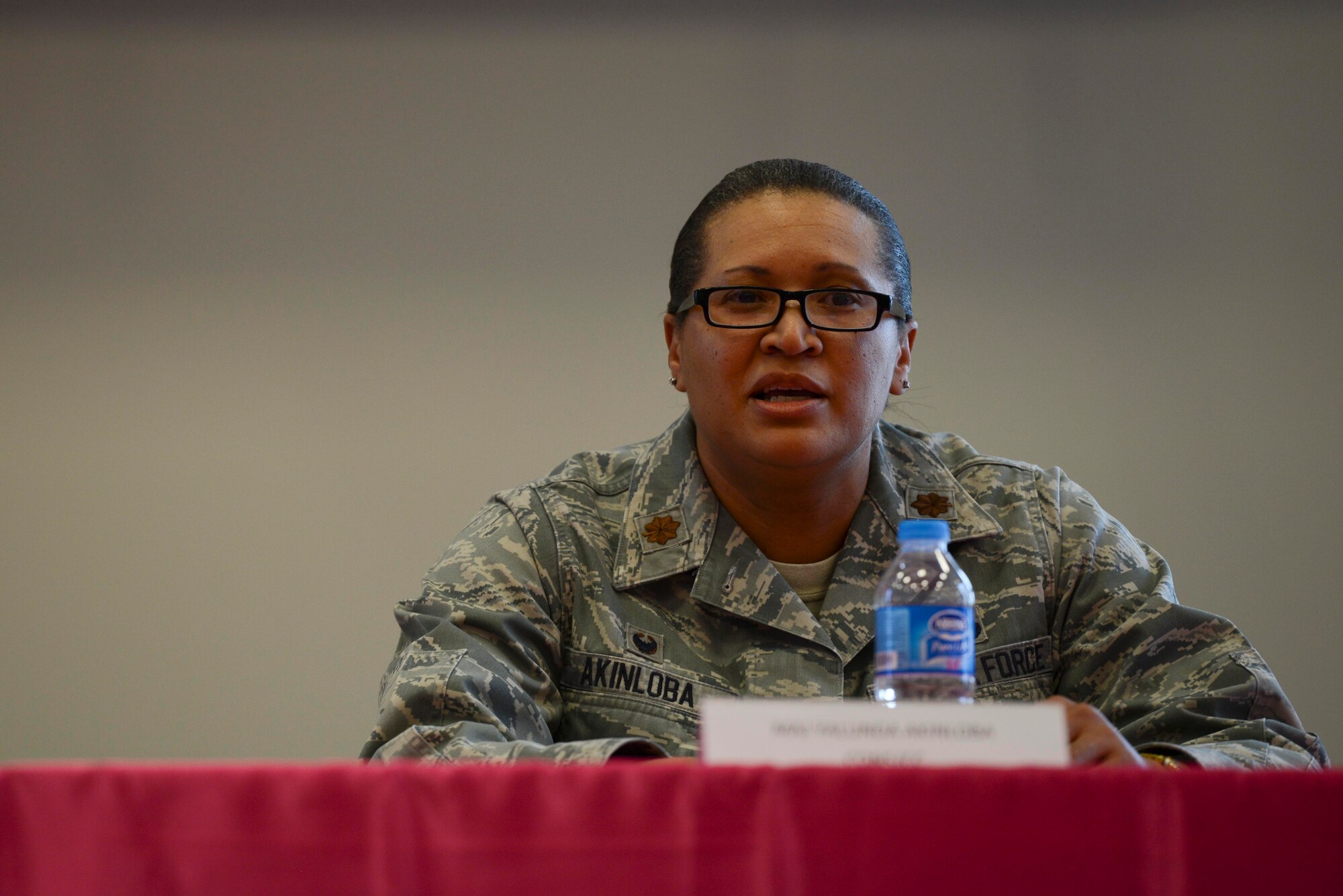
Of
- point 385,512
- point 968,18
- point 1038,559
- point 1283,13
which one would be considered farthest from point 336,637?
point 1283,13

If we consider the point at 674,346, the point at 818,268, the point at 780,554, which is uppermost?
the point at 818,268

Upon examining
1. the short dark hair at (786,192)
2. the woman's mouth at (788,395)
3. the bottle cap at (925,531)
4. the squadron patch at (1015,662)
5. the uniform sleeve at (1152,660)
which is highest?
the short dark hair at (786,192)

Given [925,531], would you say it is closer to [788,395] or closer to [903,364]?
[788,395]

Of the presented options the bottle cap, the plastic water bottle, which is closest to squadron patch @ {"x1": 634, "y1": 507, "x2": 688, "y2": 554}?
the plastic water bottle

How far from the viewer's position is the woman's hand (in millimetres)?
893

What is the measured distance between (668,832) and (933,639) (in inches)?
13.6

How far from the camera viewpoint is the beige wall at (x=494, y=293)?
2.54 m

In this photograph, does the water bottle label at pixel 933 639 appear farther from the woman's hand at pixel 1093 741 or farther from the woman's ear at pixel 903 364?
the woman's ear at pixel 903 364

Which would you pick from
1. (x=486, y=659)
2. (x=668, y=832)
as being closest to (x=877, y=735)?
(x=668, y=832)

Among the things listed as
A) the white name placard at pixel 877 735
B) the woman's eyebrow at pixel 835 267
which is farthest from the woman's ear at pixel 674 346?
the white name placard at pixel 877 735

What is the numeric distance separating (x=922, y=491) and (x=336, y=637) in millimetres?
1395

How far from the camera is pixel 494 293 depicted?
2652 mm

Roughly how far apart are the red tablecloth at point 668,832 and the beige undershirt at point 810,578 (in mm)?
975

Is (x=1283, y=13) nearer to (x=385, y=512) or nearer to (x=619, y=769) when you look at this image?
(x=385, y=512)
